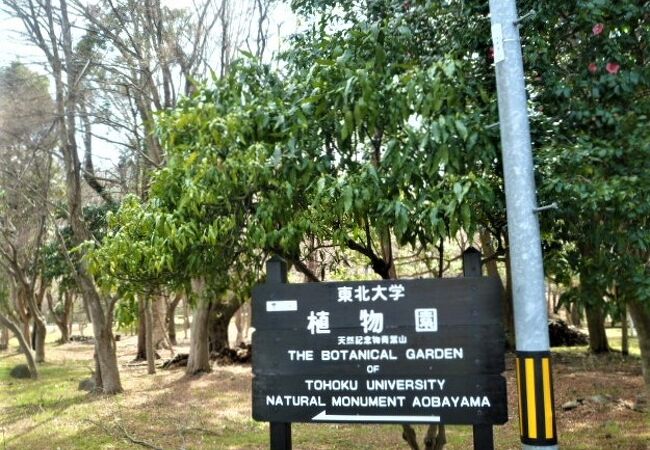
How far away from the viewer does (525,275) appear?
3.40 metres

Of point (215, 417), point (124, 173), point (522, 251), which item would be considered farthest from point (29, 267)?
point (522, 251)

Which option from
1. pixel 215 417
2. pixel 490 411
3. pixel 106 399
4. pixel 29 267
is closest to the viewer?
pixel 490 411

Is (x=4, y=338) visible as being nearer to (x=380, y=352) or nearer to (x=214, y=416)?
(x=214, y=416)

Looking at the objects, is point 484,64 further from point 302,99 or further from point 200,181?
point 200,181

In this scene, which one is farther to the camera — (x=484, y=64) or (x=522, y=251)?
(x=484, y=64)

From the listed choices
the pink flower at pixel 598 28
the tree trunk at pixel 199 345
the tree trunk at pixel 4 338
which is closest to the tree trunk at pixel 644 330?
the pink flower at pixel 598 28

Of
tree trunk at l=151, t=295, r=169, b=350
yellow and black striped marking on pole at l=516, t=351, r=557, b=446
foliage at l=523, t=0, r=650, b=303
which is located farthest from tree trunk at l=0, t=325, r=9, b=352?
yellow and black striped marking on pole at l=516, t=351, r=557, b=446

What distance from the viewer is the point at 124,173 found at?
17.7 m

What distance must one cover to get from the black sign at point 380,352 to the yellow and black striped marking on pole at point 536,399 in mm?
300

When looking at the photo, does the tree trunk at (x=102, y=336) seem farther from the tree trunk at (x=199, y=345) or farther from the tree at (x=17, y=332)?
the tree at (x=17, y=332)

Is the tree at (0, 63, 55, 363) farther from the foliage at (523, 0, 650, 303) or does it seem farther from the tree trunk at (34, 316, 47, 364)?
the foliage at (523, 0, 650, 303)

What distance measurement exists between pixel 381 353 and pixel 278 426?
0.88 m

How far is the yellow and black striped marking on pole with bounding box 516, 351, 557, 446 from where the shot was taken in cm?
342

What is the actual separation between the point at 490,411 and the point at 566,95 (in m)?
2.17
